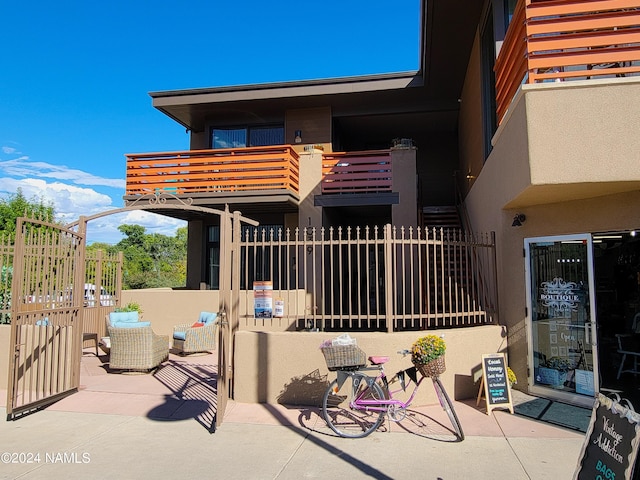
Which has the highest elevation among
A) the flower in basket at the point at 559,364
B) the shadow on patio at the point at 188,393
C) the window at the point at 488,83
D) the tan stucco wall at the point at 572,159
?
the window at the point at 488,83

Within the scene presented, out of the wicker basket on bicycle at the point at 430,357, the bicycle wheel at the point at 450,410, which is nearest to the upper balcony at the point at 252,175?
the wicker basket on bicycle at the point at 430,357

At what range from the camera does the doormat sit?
528 centimetres

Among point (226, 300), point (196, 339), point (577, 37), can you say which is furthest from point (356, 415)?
point (577, 37)

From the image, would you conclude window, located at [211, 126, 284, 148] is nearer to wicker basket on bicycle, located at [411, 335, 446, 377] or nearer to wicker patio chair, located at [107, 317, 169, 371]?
wicker patio chair, located at [107, 317, 169, 371]

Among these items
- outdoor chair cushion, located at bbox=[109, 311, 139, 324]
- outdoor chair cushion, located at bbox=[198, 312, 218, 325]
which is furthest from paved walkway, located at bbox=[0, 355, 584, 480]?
outdoor chair cushion, located at bbox=[198, 312, 218, 325]

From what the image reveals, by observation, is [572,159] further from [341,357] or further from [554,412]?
[341,357]

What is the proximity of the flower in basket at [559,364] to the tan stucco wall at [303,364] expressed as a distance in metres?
1.15

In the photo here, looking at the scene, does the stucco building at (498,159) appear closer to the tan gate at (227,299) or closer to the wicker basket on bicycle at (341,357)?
the wicker basket on bicycle at (341,357)

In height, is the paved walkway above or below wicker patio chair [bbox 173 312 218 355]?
below

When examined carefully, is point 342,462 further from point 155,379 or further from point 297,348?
point 155,379

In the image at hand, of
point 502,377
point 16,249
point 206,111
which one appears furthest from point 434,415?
point 206,111

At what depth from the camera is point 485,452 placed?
4492 millimetres

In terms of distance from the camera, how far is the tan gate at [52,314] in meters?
6.05

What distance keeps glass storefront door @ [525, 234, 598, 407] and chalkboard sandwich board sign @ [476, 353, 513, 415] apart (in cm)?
97
